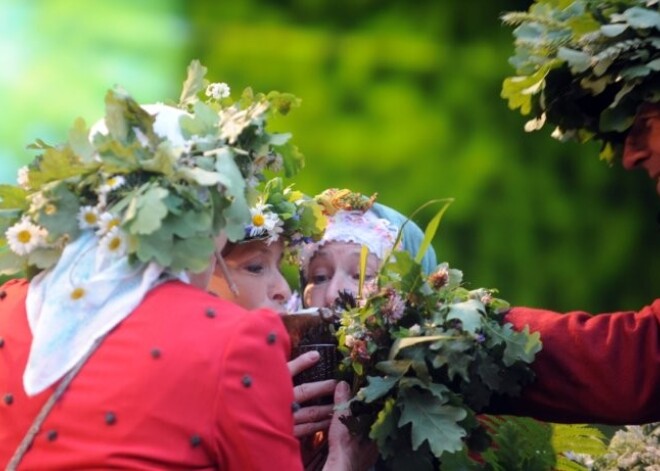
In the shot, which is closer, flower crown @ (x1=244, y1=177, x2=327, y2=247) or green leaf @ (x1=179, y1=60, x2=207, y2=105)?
green leaf @ (x1=179, y1=60, x2=207, y2=105)

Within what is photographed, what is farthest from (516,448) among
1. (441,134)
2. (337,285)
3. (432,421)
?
(441,134)

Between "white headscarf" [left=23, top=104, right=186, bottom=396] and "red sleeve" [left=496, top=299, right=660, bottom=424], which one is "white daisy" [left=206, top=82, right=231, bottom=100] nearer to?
"white headscarf" [left=23, top=104, right=186, bottom=396]

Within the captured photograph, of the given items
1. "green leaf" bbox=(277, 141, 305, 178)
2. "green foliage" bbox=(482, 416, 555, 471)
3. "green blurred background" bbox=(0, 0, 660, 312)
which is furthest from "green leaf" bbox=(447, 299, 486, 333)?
"green blurred background" bbox=(0, 0, 660, 312)

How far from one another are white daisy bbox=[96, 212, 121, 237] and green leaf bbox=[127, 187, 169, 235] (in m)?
0.05

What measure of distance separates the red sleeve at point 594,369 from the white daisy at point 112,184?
95 centimetres

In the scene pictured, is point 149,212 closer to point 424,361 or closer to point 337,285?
point 424,361

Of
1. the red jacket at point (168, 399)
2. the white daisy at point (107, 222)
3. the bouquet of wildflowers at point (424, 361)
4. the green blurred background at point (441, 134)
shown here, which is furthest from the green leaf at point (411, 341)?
the green blurred background at point (441, 134)

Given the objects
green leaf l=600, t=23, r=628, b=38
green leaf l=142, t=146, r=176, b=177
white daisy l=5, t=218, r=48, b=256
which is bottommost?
white daisy l=5, t=218, r=48, b=256

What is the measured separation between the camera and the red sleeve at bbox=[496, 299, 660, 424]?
2.70 m

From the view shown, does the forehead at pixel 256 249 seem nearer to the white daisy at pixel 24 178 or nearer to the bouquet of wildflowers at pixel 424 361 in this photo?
the bouquet of wildflowers at pixel 424 361

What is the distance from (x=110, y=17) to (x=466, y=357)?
2452mm

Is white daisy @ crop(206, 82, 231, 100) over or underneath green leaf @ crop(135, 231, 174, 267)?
over

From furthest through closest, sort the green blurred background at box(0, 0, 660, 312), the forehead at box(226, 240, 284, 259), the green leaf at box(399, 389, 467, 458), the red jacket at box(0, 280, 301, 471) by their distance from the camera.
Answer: the green blurred background at box(0, 0, 660, 312) → the forehead at box(226, 240, 284, 259) → the green leaf at box(399, 389, 467, 458) → the red jacket at box(0, 280, 301, 471)

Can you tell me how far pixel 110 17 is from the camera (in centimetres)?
455
